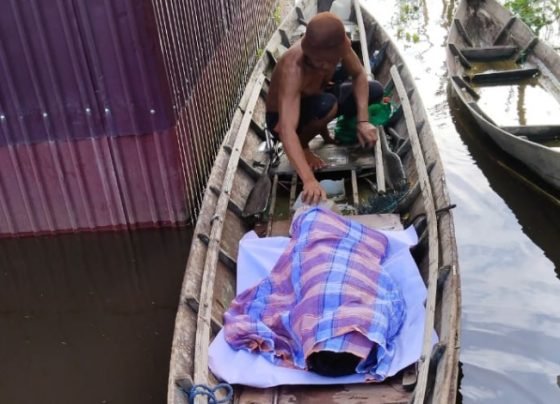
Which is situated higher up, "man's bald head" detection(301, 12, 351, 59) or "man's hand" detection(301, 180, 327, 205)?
"man's bald head" detection(301, 12, 351, 59)

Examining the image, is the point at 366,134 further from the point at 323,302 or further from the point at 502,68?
the point at 502,68

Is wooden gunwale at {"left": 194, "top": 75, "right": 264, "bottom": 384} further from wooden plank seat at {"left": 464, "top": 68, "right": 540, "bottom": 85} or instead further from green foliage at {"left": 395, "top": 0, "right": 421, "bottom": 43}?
green foliage at {"left": 395, "top": 0, "right": 421, "bottom": 43}

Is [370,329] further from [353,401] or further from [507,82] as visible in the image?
[507,82]

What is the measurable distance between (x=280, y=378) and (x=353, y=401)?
37cm

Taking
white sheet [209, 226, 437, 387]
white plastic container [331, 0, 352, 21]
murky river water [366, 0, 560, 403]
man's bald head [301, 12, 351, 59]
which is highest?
man's bald head [301, 12, 351, 59]

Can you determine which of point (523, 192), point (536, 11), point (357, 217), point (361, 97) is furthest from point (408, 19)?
point (357, 217)

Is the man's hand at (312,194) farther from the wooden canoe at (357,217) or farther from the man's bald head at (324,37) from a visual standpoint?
the man's bald head at (324,37)

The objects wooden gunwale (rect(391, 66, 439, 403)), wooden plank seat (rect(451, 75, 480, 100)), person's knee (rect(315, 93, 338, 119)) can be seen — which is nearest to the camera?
wooden gunwale (rect(391, 66, 439, 403))

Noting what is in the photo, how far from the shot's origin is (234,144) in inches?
193

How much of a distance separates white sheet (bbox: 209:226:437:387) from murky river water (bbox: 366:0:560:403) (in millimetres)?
1050

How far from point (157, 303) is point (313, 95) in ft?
6.94

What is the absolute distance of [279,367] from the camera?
2.93 m

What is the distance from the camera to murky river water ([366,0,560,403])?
390 cm

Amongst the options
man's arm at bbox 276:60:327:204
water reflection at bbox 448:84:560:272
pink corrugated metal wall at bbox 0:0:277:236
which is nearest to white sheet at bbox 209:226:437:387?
man's arm at bbox 276:60:327:204
